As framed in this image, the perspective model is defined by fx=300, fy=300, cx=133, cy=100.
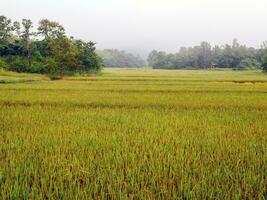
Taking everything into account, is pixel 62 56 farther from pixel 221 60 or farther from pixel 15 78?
pixel 221 60

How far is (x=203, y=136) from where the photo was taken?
5.16 m

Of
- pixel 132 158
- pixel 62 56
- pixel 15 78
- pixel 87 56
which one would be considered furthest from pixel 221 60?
pixel 132 158

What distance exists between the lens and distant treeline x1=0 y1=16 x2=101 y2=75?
122ft

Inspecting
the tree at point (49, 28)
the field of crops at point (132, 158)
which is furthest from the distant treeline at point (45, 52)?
the field of crops at point (132, 158)

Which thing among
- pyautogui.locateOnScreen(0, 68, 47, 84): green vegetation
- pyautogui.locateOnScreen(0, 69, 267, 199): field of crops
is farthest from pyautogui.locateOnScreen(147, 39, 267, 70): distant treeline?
pyautogui.locateOnScreen(0, 69, 267, 199): field of crops

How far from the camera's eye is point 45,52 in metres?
44.5

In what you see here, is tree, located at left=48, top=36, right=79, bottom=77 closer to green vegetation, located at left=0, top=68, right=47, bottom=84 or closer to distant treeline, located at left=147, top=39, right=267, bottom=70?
green vegetation, located at left=0, top=68, right=47, bottom=84

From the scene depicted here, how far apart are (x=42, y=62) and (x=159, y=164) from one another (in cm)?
3900

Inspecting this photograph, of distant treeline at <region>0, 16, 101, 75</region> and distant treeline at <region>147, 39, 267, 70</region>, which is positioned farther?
distant treeline at <region>147, 39, 267, 70</region>

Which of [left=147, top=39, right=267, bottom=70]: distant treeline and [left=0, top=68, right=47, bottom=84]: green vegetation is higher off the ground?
[left=147, top=39, right=267, bottom=70]: distant treeline

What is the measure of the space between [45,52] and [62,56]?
912 cm

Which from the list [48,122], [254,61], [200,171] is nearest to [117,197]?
[200,171]

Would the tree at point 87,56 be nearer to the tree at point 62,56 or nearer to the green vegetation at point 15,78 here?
the tree at point 62,56

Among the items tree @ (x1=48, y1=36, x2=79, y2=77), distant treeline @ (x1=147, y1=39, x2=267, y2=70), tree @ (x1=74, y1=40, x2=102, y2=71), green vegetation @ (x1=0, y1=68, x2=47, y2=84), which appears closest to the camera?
green vegetation @ (x1=0, y1=68, x2=47, y2=84)
